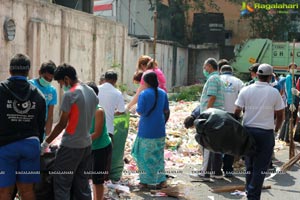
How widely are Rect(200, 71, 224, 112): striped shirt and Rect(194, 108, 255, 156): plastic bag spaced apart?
1.66m

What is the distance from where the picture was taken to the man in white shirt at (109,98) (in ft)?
20.8

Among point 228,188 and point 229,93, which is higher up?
point 229,93

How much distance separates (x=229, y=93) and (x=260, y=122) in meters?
1.93

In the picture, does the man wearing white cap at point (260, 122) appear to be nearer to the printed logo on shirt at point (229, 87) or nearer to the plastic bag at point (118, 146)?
the printed logo on shirt at point (229, 87)

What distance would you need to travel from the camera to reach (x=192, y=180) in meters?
7.39

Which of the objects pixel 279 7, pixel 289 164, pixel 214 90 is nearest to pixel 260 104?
pixel 214 90

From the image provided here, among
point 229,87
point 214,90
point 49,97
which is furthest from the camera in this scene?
point 229,87

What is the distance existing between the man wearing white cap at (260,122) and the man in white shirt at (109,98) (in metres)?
1.78

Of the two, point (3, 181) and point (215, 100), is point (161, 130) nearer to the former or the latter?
point (215, 100)

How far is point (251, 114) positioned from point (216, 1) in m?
29.2

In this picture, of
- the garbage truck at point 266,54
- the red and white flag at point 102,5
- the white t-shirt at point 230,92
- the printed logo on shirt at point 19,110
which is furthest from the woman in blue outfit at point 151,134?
the red and white flag at point 102,5

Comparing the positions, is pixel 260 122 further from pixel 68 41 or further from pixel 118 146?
pixel 68 41

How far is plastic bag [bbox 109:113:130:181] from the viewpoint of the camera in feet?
22.5

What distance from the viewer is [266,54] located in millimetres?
22734
